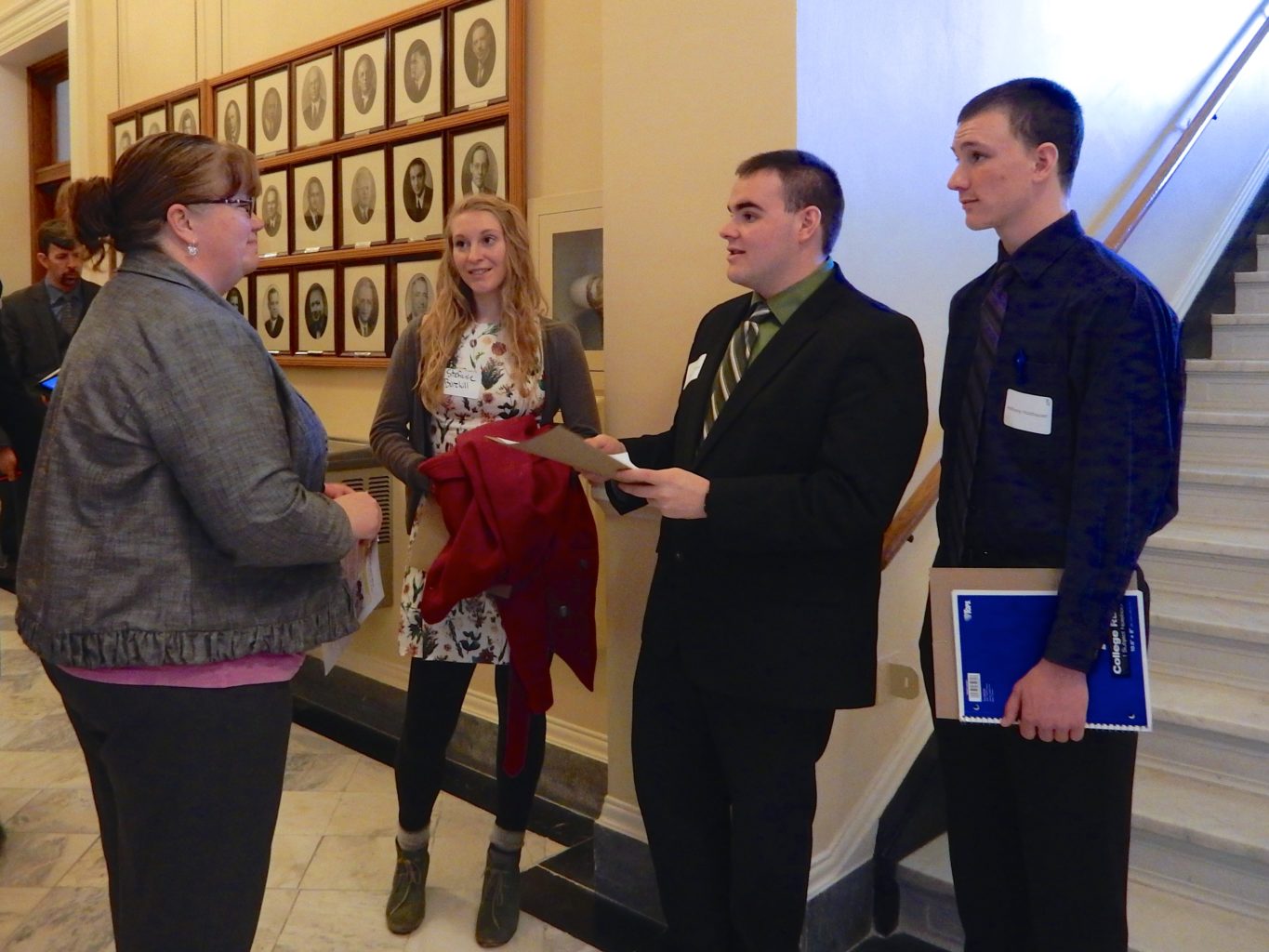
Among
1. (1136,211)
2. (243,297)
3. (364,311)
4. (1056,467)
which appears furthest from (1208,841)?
(243,297)

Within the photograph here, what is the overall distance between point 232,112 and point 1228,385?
4212mm

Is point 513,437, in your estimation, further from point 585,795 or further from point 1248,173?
point 1248,173

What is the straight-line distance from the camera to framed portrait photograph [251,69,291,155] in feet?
14.1

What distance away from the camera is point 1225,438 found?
3.49m

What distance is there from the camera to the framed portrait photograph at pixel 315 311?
418 cm

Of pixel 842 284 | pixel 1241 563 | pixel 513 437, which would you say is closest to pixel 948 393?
pixel 842 284

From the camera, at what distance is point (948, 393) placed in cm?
178

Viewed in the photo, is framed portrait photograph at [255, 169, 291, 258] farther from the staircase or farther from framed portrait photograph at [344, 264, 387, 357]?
the staircase

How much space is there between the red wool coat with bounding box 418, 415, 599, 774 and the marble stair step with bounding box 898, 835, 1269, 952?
93 centimetres

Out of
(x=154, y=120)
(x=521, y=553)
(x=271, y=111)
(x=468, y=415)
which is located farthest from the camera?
(x=154, y=120)

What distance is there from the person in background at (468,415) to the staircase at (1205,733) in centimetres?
100

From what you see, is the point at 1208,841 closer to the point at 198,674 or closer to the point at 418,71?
the point at 198,674

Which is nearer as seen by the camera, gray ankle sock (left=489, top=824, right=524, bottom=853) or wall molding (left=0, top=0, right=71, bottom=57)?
gray ankle sock (left=489, top=824, right=524, bottom=853)

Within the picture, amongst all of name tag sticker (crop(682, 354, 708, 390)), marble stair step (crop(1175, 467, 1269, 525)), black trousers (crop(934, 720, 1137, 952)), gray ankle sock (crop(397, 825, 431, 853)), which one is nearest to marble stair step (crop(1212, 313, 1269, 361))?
marble stair step (crop(1175, 467, 1269, 525))
